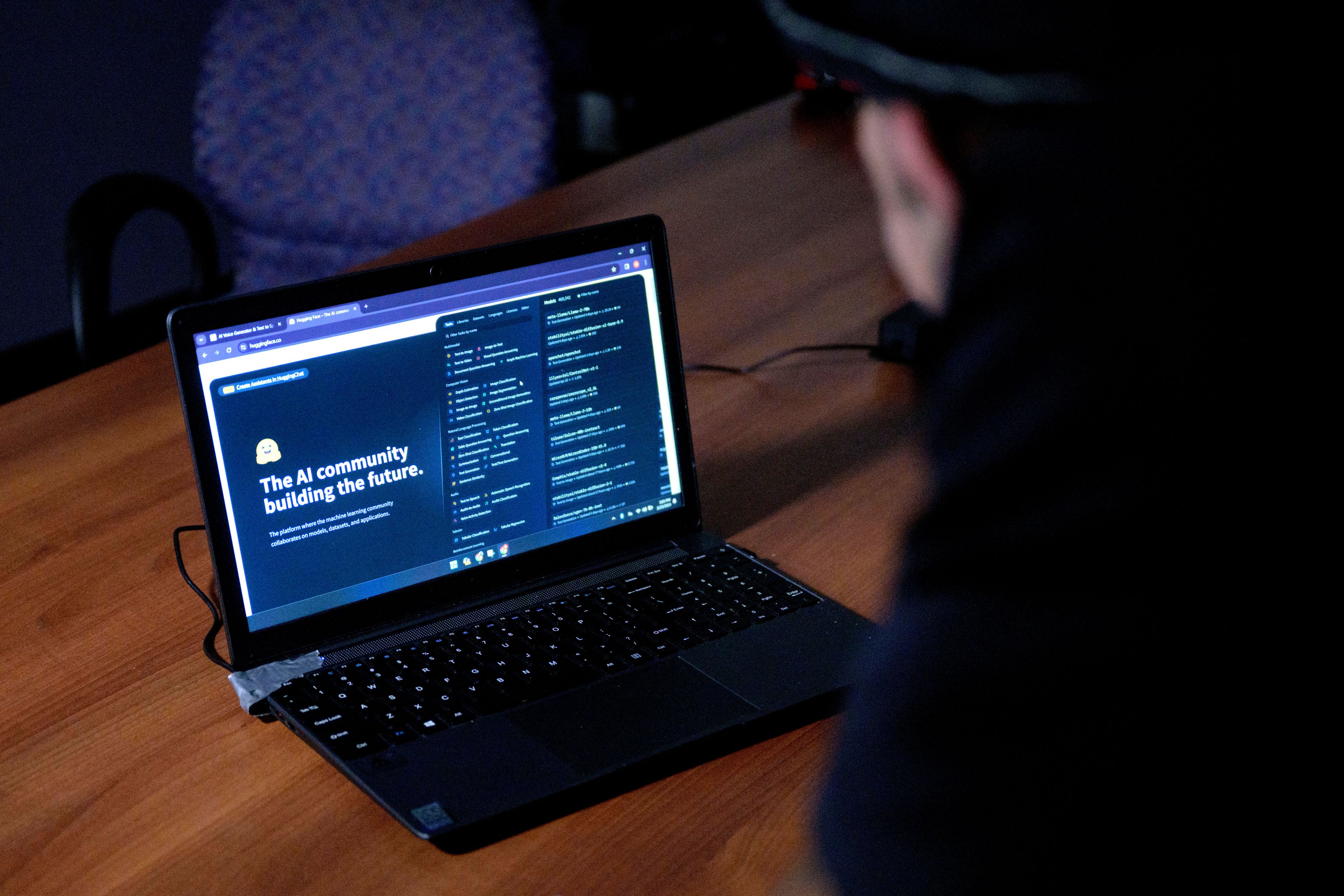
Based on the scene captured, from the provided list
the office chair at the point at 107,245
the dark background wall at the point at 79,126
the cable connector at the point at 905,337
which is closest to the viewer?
the cable connector at the point at 905,337

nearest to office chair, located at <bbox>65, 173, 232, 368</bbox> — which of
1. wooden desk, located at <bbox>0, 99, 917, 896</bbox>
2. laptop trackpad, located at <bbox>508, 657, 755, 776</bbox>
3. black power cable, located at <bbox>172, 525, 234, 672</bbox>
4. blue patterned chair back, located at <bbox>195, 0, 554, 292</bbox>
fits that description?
blue patterned chair back, located at <bbox>195, 0, 554, 292</bbox>

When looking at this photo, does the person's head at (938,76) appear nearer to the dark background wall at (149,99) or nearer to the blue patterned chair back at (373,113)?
the blue patterned chair back at (373,113)

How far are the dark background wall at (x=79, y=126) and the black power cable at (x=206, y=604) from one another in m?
2.27

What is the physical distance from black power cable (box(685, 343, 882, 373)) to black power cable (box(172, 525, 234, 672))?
20.4 inches

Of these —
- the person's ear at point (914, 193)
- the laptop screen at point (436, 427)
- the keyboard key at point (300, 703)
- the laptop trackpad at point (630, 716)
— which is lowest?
the laptop trackpad at point (630, 716)

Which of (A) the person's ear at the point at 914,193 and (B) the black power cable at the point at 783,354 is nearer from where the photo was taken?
(A) the person's ear at the point at 914,193

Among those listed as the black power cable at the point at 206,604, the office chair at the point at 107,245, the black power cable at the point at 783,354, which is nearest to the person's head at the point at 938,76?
the black power cable at the point at 206,604

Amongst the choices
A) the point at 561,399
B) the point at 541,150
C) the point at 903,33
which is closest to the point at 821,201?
the point at 541,150

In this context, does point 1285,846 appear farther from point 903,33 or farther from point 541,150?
point 541,150

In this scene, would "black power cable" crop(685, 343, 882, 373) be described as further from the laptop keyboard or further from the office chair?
the office chair

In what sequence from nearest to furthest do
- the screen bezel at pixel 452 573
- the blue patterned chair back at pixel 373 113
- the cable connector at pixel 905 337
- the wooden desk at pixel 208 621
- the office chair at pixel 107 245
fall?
the wooden desk at pixel 208 621
the screen bezel at pixel 452 573
the cable connector at pixel 905 337
the office chair at pixel 107 245
the blue patterned chair back at pixel 373 113

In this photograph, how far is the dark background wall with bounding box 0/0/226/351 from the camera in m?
2.90

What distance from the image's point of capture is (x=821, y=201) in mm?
1723

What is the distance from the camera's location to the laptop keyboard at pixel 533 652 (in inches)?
31.5
